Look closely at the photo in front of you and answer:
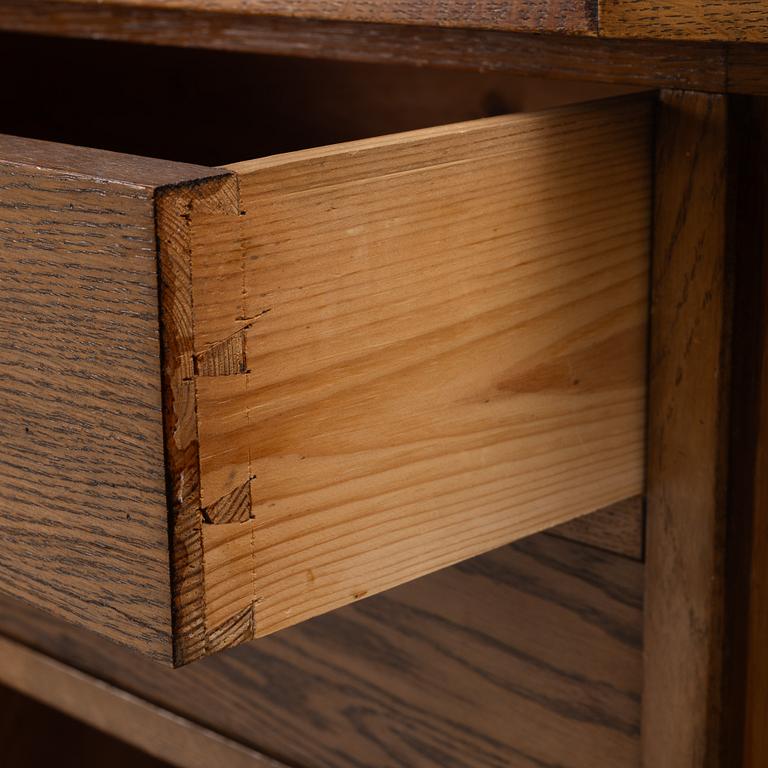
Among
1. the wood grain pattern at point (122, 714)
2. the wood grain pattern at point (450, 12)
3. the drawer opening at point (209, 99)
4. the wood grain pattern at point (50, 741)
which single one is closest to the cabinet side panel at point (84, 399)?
the wood grain pattern at point (450, 12)

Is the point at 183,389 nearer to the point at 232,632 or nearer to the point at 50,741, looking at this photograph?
the point at 232,632

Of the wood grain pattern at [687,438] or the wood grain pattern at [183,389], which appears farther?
the wood grain pattern at [687,438]

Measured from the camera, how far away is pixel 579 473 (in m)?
0.59

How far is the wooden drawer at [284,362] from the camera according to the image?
1.36 feet

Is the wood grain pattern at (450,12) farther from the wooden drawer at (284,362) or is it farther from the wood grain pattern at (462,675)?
the wood grain pattern at (462,675)

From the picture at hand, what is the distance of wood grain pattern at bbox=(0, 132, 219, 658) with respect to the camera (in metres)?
0.41

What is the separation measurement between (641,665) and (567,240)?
25cm

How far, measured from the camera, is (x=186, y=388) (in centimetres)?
41

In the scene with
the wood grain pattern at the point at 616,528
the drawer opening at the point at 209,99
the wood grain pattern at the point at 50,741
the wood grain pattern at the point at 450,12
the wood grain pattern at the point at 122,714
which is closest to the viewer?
the wood grain pattern at the point at 450,12

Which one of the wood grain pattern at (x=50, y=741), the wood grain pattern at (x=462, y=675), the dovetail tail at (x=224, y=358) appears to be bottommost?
the wood grain pattern at (x=50, y=741)

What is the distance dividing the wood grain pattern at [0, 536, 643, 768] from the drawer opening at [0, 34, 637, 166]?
402 millimetres

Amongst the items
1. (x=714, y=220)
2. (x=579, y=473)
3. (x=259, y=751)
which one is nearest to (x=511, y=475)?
(x=579, y=473)

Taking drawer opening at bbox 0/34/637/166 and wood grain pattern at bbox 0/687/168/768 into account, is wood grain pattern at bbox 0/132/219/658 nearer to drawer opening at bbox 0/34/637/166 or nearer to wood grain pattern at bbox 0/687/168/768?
drawer opening at bbox 0/34/637/166

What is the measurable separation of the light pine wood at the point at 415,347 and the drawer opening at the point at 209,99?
1.50ft
